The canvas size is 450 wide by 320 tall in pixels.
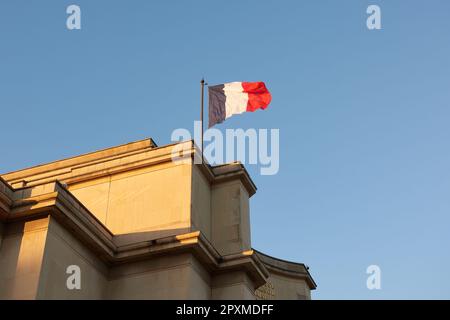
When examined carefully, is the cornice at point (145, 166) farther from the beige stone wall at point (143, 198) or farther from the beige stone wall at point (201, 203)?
the beige stone wall at point (201, 203)

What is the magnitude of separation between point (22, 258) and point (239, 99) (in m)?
12.9

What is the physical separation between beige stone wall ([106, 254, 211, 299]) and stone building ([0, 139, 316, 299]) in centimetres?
4

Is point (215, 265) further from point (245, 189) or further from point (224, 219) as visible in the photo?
point (245, 189)

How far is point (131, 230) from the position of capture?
24.6 meters

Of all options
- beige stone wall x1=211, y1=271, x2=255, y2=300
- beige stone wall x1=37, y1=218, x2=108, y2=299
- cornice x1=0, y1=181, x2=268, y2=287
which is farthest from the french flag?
beige stone wall x1=37, y1=218, x2=108, y2=299

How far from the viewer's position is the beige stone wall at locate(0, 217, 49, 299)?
1956cm

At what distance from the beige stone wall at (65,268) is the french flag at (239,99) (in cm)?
942

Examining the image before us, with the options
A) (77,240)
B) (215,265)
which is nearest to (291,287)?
(215,265)

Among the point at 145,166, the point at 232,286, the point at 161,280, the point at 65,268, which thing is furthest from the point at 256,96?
the point at 65,268

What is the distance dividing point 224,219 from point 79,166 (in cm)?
696

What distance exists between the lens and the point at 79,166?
2745cm

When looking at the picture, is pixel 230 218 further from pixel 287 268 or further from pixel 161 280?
pixel 287 268

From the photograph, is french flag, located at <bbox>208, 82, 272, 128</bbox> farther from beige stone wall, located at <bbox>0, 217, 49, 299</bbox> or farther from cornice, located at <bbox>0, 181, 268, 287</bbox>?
beige stone wall, located at <bbox>0, 217, 49, 299</bbox>
